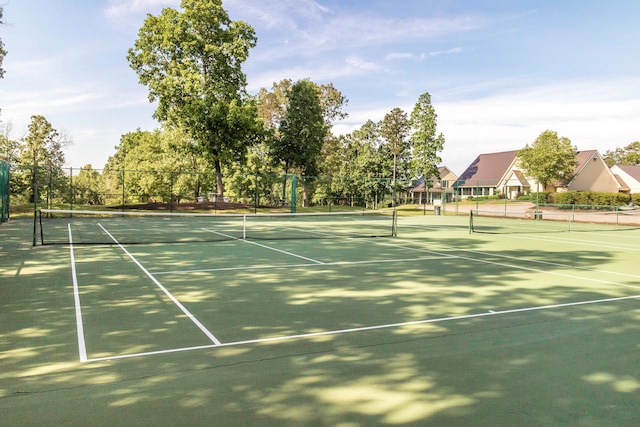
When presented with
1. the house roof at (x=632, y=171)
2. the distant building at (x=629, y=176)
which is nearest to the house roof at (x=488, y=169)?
the distant building at (x=629, y=176)

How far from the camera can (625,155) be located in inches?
4082

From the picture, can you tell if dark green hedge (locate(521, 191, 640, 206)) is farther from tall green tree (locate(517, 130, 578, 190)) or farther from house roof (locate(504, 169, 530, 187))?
house roof (locate(504, 169, 530, 187))

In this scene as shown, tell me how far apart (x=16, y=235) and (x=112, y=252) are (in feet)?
20.7

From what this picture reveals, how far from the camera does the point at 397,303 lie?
23.1 feet

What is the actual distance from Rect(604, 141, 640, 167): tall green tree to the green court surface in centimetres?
10300

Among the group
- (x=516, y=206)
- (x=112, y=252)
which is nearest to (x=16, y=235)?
(x=112, y=252)

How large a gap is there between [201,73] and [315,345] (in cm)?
3457

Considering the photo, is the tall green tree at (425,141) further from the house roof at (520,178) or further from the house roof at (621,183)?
the house roof at (621,183)

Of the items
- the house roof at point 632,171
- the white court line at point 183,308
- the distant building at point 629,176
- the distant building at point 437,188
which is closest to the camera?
the white court line at point 183,308

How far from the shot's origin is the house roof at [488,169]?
64625mm

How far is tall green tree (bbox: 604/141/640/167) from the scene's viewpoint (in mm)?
94812

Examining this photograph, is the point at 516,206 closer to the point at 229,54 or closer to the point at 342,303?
the point at 229,54

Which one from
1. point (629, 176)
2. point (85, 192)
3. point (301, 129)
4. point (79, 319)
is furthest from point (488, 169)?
point (79, 319)

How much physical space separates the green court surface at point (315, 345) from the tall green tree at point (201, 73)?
84.7 ft
